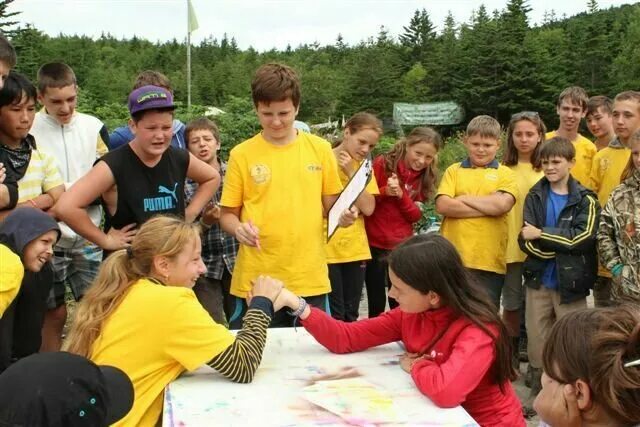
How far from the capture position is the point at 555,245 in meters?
3.76

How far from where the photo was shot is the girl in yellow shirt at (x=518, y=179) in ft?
13.8

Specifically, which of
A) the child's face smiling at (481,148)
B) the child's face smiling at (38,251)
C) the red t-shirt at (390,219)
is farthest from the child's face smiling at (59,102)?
the child's face smiling at (481,148)

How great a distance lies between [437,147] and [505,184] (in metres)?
0.67

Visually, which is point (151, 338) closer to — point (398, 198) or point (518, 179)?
point (398, 198)

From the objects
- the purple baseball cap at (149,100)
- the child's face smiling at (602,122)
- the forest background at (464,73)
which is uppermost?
the forest background at (464,73)

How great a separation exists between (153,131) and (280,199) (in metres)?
0.68

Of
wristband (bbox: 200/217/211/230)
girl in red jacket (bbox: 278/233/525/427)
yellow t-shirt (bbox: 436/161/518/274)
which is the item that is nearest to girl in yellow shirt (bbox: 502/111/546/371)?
yellow t-shirt (bbox: 436/161/518/274)

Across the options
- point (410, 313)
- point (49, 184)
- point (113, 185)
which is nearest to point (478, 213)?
point (410, 313)

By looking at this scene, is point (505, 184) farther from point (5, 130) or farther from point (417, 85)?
point (417, 85)

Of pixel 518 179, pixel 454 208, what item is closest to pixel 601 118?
pixel 518 179

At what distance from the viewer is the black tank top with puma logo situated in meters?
3.02

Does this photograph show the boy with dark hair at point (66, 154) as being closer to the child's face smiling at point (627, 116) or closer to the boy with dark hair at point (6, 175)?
the boy with dark hair at point (6, 175)

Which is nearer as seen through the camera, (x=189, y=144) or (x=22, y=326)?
(x=22, y=326)

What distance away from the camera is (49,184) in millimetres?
3516
